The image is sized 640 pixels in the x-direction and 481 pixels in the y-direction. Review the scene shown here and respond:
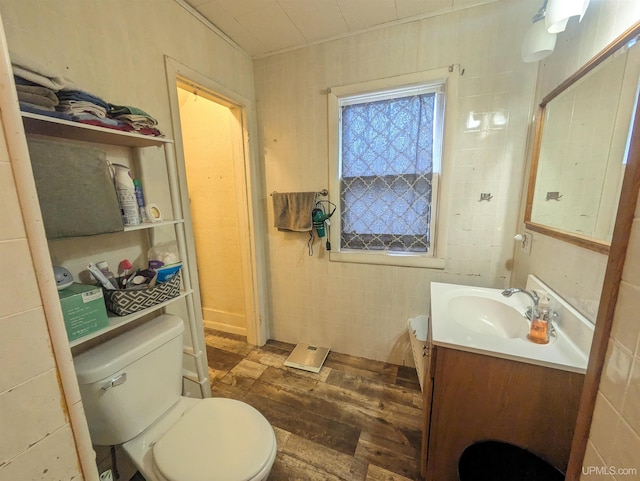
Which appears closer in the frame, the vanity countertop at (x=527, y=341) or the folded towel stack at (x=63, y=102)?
the folded towel stack at (x=63, y=102)

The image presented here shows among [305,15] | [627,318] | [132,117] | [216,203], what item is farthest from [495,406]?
[216,203]

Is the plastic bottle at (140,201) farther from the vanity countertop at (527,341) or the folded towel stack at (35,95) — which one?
the vanity countertop at (527,341)

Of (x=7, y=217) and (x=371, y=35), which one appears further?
(x=371, y=35)

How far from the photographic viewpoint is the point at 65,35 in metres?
0.93

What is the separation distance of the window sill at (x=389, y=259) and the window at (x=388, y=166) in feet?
0.05

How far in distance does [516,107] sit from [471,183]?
457 millimetres

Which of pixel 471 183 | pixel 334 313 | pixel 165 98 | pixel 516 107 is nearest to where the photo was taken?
pixel 165 98

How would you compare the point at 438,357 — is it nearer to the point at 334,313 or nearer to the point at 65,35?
the point at 334,313

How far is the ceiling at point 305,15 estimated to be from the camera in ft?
4.55

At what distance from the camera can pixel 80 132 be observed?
2.96ft

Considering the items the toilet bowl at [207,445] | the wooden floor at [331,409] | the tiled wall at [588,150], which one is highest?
the tiled wall at [588,150]

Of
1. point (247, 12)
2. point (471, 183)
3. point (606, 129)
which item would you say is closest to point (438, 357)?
point (606, 129)

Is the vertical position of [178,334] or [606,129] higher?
[606,129]

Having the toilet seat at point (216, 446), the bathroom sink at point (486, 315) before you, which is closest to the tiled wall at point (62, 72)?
the toilet seat at point (216, 446)
